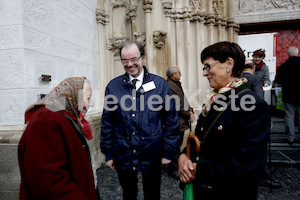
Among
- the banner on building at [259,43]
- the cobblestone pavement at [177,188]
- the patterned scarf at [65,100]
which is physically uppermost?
the banner on building at [259,43]

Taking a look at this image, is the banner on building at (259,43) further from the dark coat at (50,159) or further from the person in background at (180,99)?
the dark coat at (50,159)

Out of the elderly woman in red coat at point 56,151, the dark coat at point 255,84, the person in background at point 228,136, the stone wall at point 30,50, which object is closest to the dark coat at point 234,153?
the person in background at point 228,136

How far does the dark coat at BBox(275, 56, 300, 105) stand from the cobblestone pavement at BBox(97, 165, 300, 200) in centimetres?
159

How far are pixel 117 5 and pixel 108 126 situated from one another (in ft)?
11.1

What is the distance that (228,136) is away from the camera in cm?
115

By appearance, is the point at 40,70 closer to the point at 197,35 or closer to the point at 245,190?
the point at 245,190

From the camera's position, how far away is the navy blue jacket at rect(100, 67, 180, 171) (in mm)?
1991

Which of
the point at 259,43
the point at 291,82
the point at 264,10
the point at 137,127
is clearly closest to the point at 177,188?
the point at 137,127

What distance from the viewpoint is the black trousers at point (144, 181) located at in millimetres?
2086

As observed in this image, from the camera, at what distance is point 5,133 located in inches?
98.8

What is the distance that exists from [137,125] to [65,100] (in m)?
0.82

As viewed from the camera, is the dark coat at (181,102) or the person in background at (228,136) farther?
the dark coat at (181,102)

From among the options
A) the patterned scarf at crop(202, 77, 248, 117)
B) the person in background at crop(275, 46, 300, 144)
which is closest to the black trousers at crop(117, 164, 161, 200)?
the patterned scarf at crop(202, 77, 248, 117)

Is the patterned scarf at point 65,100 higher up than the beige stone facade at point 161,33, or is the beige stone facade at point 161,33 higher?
the beige stone facade at point 161,33
